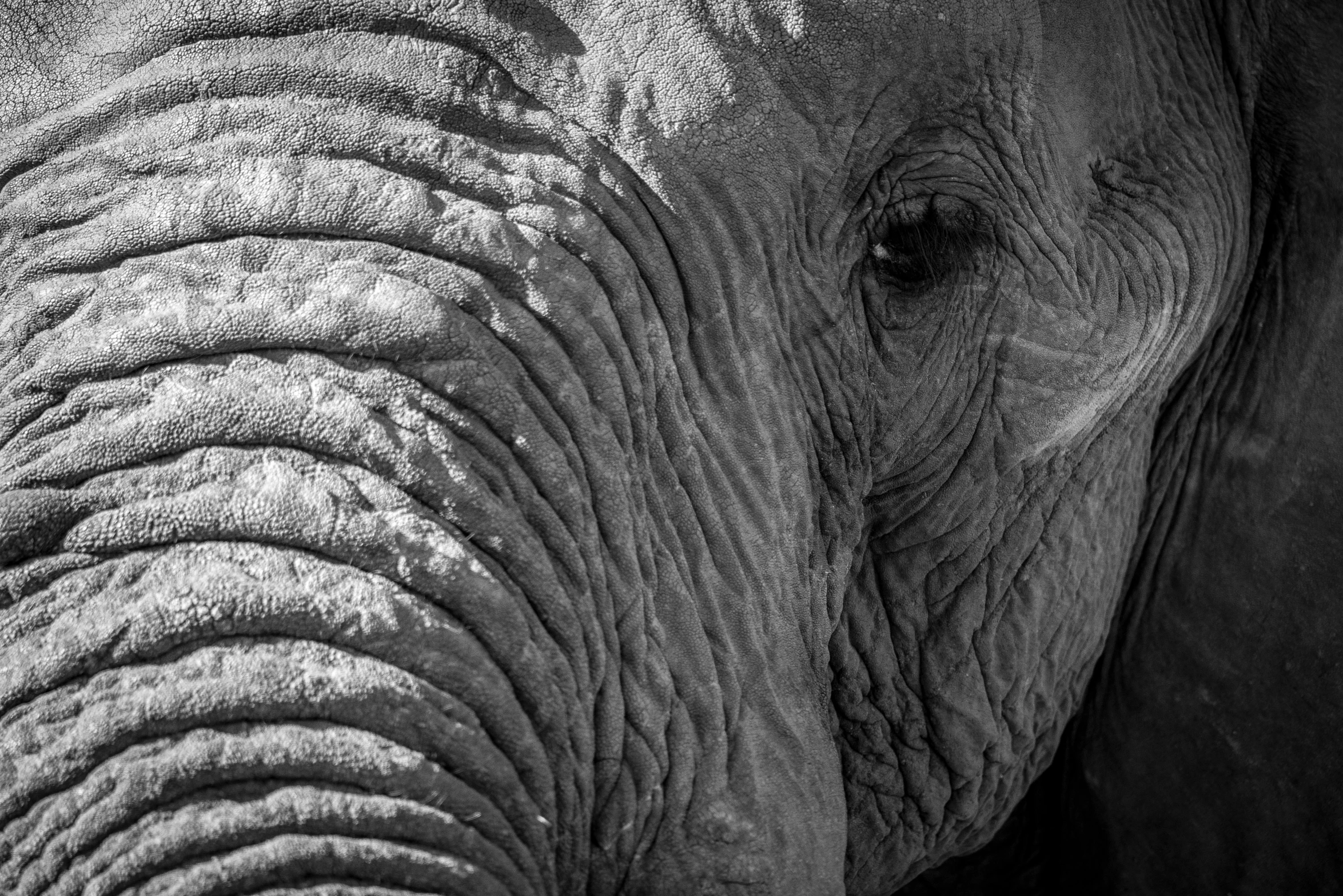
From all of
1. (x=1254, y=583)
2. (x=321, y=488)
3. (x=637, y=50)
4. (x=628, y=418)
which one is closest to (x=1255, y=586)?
(x=1254, y=583)

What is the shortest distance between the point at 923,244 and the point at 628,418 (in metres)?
0.52

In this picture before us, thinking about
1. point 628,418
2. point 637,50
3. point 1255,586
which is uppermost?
point 637,50

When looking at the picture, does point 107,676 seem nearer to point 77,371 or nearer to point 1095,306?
point 77,371

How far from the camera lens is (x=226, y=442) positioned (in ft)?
4.88

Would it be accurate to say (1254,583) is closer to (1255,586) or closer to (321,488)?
(1255,586)

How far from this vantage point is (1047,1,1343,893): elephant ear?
2.28 metres

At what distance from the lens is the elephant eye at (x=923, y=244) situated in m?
1.95

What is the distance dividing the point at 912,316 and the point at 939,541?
14.5 inches

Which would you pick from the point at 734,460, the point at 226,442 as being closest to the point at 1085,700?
the point at 734,460

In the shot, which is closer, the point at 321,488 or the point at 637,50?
the point at 321,488

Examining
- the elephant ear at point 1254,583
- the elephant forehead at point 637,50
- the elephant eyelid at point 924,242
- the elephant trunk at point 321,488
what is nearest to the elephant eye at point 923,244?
the elephant eyelid at point 924,242

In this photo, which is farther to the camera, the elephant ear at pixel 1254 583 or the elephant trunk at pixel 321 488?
the elephant ear at pixel 1254 583

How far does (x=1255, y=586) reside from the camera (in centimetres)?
246

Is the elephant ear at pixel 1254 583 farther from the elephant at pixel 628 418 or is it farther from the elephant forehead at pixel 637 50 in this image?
the elephant forehead at pixel 637 50
